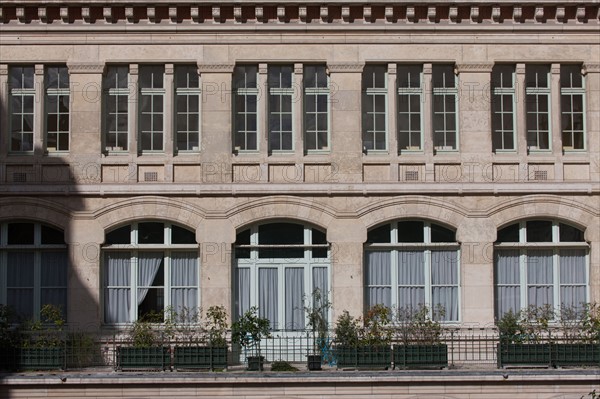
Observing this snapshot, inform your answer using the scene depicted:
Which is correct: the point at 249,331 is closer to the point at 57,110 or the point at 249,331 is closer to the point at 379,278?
the point at 379,278

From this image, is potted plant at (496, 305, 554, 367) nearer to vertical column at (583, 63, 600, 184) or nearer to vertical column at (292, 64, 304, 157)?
vertical column at (583, 63, 600, 184)

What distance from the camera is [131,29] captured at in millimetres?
30094

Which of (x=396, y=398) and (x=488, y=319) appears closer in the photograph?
(x=396, y=398)

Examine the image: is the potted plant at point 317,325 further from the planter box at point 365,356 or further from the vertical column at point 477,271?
the vertical column at point 477,271

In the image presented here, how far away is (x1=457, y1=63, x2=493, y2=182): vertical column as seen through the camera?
3003cm

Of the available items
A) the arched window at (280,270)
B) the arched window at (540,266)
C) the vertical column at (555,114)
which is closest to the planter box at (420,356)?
the arched window at (540,266)

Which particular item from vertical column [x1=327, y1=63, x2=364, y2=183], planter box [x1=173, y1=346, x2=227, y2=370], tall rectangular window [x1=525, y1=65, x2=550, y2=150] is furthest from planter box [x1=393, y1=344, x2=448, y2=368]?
tall rectangular window [x1=525, y1=65, x2=550, y2=150]

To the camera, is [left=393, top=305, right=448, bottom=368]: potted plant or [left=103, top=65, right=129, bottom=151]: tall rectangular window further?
[left=103, top=65, right=129, bottom=151]: tall rectangular window

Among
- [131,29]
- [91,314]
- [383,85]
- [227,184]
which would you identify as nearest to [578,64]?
[383,85]

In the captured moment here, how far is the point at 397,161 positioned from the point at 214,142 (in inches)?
178

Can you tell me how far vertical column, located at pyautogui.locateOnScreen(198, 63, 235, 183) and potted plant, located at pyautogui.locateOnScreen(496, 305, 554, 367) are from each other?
24.8 ft

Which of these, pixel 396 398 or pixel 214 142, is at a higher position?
pixel 214 142

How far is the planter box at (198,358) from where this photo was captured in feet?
88.3

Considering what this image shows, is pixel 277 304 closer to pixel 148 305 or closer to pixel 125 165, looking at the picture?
pixel 148 305
